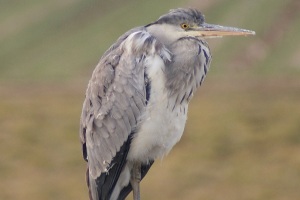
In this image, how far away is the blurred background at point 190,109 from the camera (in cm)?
A: 1495

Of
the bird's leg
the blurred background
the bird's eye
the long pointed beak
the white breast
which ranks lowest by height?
the blurred background

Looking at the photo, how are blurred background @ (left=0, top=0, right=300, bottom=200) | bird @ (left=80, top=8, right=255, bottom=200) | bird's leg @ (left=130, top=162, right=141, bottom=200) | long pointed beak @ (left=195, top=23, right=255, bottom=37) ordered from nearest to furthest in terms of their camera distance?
long pointed beak @ (left=195, top=23, right=255, bottom=37) < bird @ (left=80, top=8, right=255, bottom=200) < bird's leg @ (left=130, top=162, right=141, bottom=200) < blurred background @ (left=0, top=0, right=300, bottom=200)

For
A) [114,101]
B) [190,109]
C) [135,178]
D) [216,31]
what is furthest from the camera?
[190,109]

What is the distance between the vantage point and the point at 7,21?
41938 mm

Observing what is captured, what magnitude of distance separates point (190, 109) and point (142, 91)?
1589 cm

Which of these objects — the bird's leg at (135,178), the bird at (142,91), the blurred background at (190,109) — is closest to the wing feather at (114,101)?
the bird at (142,91)

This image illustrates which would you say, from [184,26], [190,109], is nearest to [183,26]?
[184,26]

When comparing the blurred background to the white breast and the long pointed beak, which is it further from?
the long pointed beak

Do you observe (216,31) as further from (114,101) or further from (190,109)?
(190,109)

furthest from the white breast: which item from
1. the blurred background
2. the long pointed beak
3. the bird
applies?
the blurred background

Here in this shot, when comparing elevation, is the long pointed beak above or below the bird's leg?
above

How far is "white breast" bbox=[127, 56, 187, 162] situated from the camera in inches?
225

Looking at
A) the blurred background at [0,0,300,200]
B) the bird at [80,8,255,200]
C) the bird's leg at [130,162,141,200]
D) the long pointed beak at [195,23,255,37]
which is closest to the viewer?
the long pointed beak at [195,23,255,37]

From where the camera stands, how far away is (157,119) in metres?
5.72
